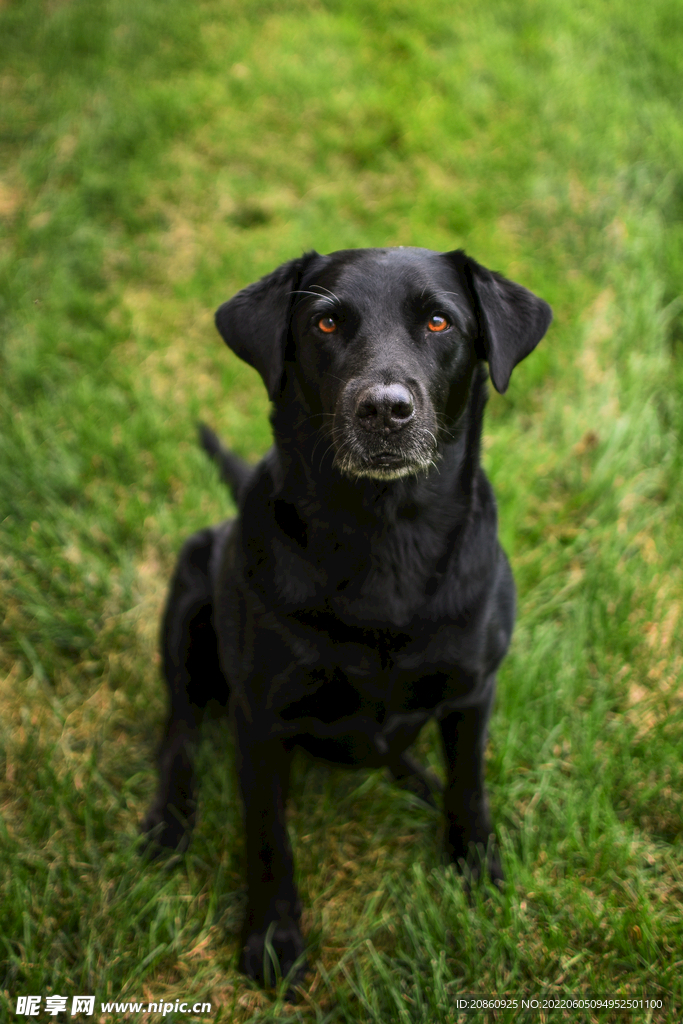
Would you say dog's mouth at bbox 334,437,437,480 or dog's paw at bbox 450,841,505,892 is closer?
dog's mouth at bbox 334,437,437,480

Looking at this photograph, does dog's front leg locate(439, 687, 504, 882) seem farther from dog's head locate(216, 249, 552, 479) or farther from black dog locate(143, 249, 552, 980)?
dog's head locate(216, 249, 552, 479)

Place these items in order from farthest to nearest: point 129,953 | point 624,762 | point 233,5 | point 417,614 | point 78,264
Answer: point 233,5 < point 78,264 < point 624,762 < point 129,953 < point 417,614

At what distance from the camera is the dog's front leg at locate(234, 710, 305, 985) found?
197cm

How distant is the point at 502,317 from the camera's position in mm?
1947

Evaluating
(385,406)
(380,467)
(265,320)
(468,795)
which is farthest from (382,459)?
(468,795)

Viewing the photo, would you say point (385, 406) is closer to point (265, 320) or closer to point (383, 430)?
point (383, 430)

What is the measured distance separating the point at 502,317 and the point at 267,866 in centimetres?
161

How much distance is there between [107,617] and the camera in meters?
2.86

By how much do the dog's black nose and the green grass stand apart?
123 centimetres

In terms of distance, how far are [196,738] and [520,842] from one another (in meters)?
1.08

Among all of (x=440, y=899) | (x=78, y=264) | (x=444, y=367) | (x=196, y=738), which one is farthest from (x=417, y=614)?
(x=78, y=264)

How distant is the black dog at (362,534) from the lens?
1774 mm

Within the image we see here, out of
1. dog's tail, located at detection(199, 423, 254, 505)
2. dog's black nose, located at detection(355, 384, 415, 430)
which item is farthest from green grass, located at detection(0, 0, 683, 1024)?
dog's black nose, located at detection(355, 384, 415, 430)

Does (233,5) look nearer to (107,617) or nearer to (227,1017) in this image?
(107,617)
